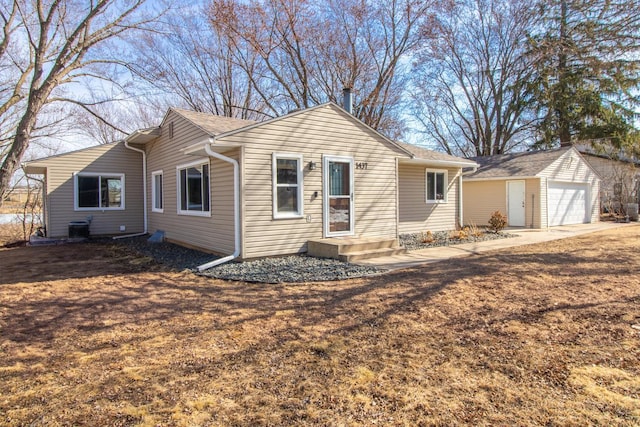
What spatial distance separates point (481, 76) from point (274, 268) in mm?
24154

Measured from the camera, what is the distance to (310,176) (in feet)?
29.5

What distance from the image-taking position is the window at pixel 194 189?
9.55 metres

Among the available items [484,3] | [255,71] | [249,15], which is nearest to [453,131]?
[484,3]

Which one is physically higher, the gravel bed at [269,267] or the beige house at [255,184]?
the beige house at [255,184]

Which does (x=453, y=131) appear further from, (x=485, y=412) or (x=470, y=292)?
(x=485, y=412)

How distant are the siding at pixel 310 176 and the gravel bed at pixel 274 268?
46 cm

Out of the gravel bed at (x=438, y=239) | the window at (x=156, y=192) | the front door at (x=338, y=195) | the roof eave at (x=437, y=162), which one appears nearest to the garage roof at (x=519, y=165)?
the roof eave at (x=437, y=162)

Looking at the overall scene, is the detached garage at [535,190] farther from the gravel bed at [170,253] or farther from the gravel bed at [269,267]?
the gravel bed at [170,253]

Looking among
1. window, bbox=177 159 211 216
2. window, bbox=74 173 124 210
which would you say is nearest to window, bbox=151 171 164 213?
window, bbox=74 173 124 210

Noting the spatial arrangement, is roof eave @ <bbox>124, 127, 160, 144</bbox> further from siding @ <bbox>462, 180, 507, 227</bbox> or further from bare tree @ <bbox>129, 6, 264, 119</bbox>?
siding @ <bbox>462, 180, 507, 227</bbox>

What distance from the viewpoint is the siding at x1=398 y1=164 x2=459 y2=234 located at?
Result: 42.5 feet

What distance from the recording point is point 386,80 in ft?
71.8

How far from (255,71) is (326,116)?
44.5 ft

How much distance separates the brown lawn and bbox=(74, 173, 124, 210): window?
6997 mm
